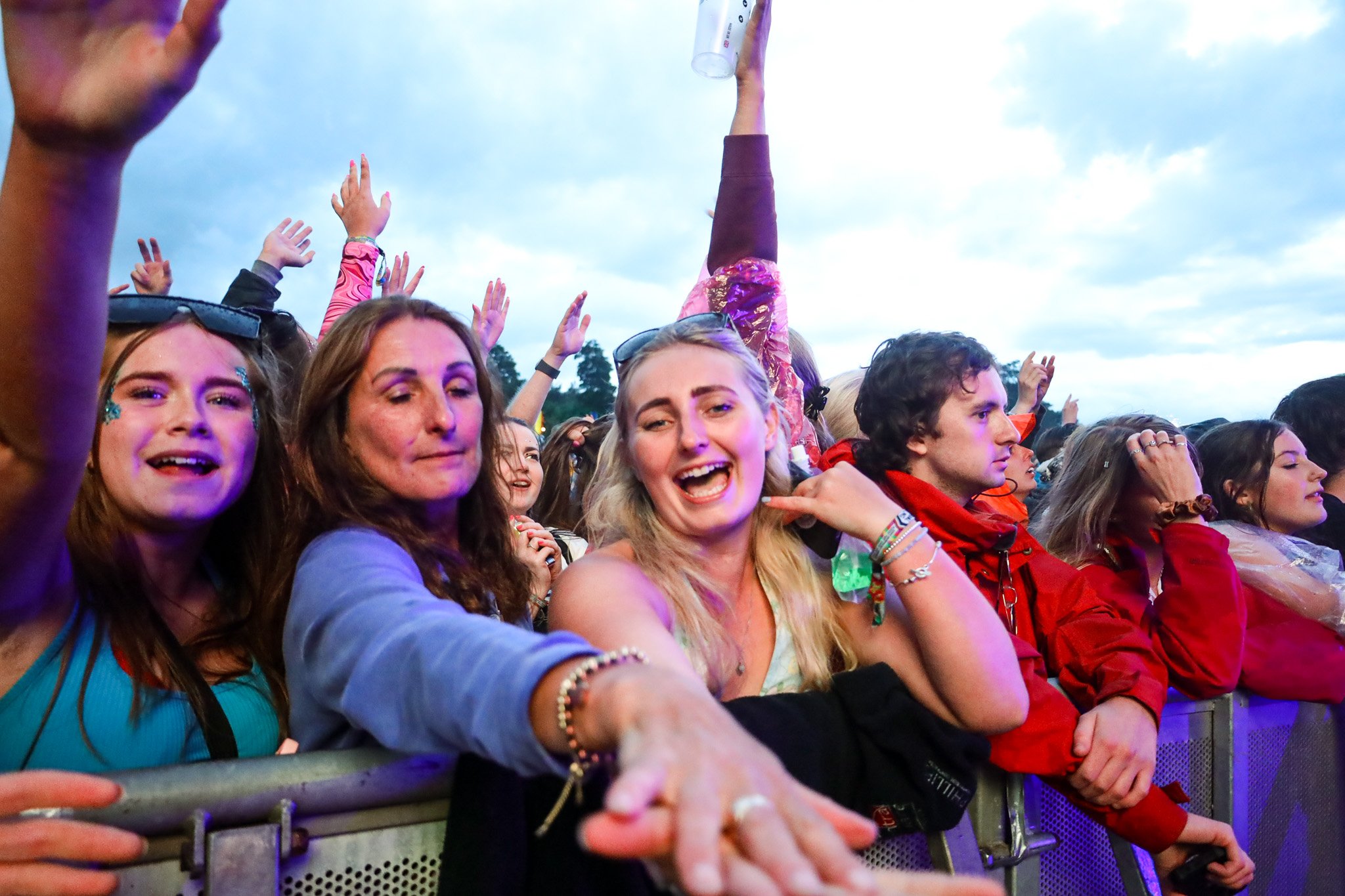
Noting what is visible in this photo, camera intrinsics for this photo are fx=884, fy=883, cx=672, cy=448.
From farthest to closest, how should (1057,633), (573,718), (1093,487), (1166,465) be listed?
(1093,487), (1166,465), (1057,633), (573,718)

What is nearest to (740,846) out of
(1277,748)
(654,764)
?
(654,764)

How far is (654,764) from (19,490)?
3.40 feet

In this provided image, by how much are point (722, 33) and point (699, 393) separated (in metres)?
1.75

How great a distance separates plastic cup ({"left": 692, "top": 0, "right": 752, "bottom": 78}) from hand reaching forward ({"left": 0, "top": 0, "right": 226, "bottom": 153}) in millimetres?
2573

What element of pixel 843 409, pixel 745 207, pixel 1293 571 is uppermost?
pixel 745 207

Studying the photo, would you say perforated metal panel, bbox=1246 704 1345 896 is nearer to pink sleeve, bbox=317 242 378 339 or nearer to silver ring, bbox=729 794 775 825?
silver ring, bbox=729 794 775 825

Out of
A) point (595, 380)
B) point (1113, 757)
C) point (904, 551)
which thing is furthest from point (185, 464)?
point (595, 380)

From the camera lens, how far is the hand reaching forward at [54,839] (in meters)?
1.12

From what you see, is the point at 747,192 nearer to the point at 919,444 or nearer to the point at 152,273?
the point at 919,444

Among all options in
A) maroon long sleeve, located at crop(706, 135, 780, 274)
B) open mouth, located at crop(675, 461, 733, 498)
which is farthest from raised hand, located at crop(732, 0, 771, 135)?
open mouth, located at crop(675, 461, 733, 498)

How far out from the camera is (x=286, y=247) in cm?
437

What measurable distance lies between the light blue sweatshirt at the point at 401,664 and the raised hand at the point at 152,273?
3.20 metres

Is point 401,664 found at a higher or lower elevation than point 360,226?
lower

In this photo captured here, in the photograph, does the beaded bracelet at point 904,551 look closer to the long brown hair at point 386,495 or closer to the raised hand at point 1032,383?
the long brown hair at point 386,495
